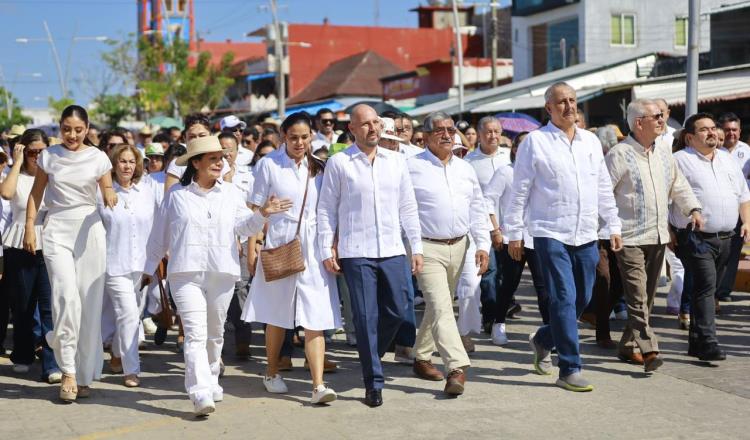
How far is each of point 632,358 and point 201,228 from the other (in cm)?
361

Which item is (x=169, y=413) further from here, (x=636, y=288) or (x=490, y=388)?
(x=636, y=288)

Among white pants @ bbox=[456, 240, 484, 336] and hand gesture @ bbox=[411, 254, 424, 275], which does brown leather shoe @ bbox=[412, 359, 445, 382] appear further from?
hand gesture @ bbox=[411, 254, 424, 275]

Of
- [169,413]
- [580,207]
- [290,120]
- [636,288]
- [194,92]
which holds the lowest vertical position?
[169,413]

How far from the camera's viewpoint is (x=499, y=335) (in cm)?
984

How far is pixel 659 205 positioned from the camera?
8.55 meters

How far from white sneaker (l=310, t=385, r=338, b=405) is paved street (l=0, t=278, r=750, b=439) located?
70 mm

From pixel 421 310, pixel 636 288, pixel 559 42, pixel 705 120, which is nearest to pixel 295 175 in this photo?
pixel 636 288

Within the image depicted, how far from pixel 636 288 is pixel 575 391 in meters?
1.16

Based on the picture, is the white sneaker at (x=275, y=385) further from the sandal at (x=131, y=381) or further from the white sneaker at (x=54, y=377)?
the white sneaker at (x=54, y=377)

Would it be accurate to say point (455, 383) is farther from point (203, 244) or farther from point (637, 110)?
point (637, 110)

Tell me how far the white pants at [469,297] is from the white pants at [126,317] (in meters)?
2.63

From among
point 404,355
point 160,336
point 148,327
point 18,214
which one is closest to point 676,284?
point 404,355

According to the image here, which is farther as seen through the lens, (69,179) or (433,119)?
(433,119)

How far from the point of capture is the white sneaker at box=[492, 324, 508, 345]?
982 cm
